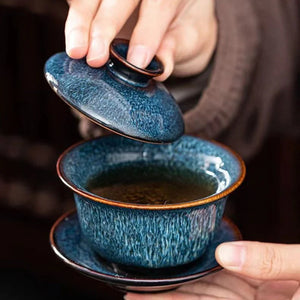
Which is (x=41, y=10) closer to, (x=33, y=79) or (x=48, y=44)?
(x=48, y=44)

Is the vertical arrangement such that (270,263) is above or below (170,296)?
above

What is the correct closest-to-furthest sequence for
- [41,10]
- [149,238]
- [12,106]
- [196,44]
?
[149,238] → [196,44] → [41,10] → [12,106]

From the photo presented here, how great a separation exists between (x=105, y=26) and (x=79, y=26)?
47 millimetres

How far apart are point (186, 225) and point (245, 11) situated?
77 centimetres

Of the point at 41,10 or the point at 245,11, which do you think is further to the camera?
the point at 41,10

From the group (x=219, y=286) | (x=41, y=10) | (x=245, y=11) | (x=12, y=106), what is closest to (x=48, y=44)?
(x=41, y=10)

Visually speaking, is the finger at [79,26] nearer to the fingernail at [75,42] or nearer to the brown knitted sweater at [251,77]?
the fingernail at [75,42]

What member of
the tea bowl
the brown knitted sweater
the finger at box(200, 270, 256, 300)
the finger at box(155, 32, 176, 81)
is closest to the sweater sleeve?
the brown knitted sweater

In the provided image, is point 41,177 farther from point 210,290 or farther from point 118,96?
point 118,96

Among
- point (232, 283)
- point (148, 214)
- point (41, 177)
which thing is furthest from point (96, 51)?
point (41, 177)

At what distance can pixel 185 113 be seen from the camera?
4.80 feet

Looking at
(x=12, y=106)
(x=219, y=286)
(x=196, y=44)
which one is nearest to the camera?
(x=219, y=286)

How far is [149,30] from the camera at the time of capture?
3.61 ft

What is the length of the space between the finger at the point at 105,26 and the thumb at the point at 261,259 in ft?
1.15
